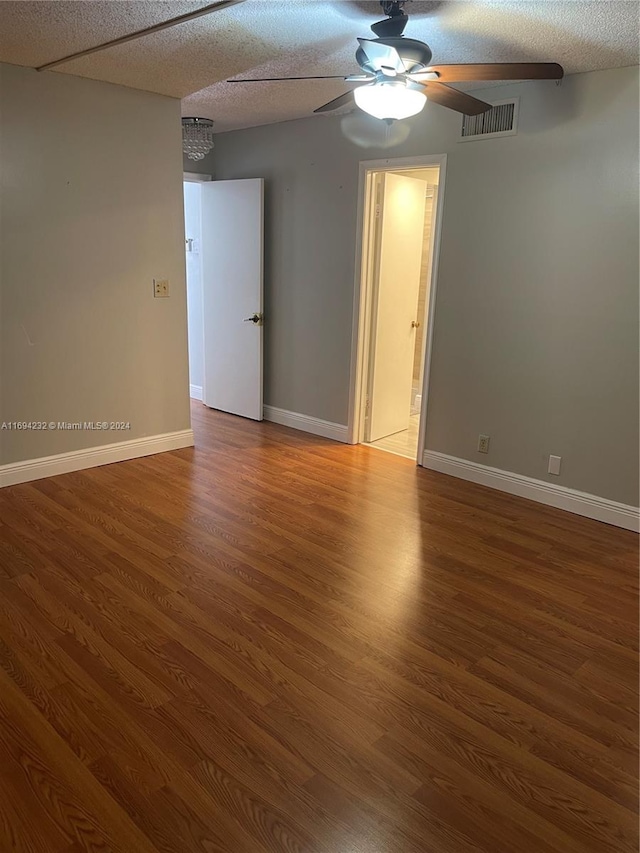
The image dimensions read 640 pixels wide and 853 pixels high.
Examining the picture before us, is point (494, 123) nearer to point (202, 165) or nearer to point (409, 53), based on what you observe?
point (409, 53)

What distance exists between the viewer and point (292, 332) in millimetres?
5270

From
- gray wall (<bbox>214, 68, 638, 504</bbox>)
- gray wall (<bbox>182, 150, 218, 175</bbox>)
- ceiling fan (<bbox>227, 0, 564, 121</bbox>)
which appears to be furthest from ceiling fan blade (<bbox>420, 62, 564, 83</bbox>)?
gray wall (<bbox>182, 150, 218, 175</bbox>)

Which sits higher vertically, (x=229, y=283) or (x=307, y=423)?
(x=229, y=283)

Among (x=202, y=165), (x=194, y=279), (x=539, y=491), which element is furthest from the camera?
(x=194, y=279)

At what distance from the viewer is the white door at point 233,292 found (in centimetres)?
523

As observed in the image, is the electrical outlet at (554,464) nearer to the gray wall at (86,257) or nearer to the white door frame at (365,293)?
the white door frame at (365,293)

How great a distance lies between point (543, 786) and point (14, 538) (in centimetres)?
266

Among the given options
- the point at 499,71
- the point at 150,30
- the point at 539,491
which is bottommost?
the point at 539,491

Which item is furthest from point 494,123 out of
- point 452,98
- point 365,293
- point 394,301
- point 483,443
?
point 483,443

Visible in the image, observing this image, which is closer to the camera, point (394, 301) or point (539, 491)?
point (539, 491)

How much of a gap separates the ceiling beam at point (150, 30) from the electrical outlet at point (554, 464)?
2889mm

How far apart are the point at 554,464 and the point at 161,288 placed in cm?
286

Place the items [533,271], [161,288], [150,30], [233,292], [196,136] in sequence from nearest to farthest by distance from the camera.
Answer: [150,30] → [533,271] → [161,288] → [196,136] → [233,292]

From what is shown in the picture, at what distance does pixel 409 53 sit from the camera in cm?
230
